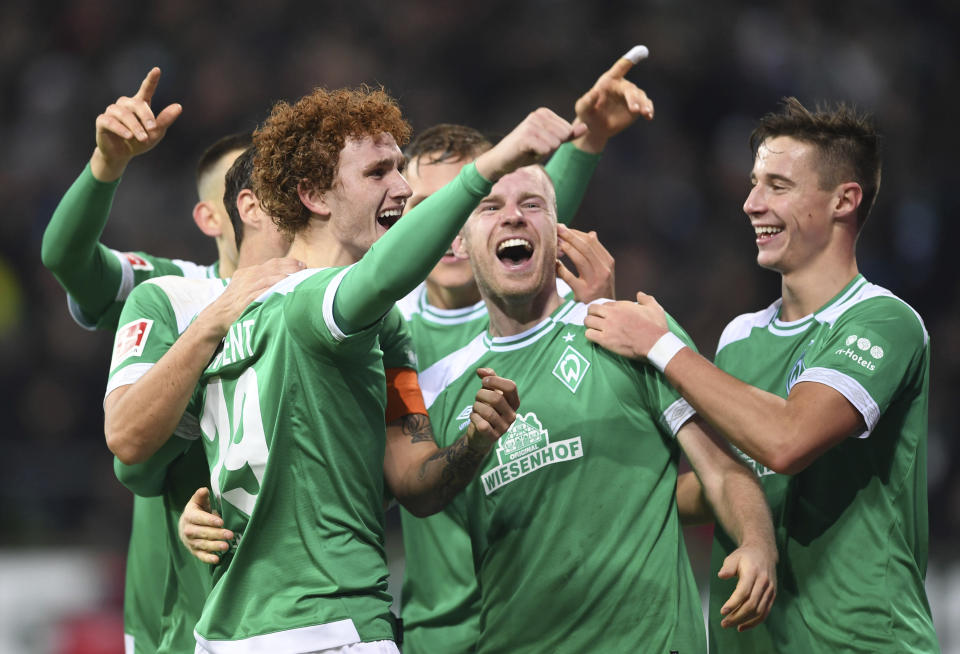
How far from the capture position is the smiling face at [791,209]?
3961 millimetres

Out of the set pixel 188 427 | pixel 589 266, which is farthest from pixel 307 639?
pixel 589 266

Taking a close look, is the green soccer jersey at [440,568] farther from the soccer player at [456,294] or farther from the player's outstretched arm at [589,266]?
the player's outstretched arm at [589,266]

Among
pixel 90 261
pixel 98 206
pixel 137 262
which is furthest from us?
pixel 137 262

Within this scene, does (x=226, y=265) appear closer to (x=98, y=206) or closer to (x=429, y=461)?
(x=98, y=206)

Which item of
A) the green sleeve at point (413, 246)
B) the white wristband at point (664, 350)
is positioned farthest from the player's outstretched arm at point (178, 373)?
the white wristband at point (664, 350)

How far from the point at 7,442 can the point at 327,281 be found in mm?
6497

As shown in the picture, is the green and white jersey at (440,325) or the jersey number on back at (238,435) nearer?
the jersey number on back at (238,435)

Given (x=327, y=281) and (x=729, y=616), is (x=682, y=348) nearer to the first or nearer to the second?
(x=729, y=616)

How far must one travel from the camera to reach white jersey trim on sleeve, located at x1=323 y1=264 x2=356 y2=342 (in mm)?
2908

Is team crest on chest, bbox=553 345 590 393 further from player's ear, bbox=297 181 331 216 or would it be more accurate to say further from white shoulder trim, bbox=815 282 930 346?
player's ear, bbox=297 181 331 216

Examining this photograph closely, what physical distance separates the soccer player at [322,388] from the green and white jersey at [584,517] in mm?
445

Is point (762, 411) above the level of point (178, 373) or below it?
above

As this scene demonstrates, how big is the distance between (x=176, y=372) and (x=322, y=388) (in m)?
0.47

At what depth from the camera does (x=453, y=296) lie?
15.3 ft
